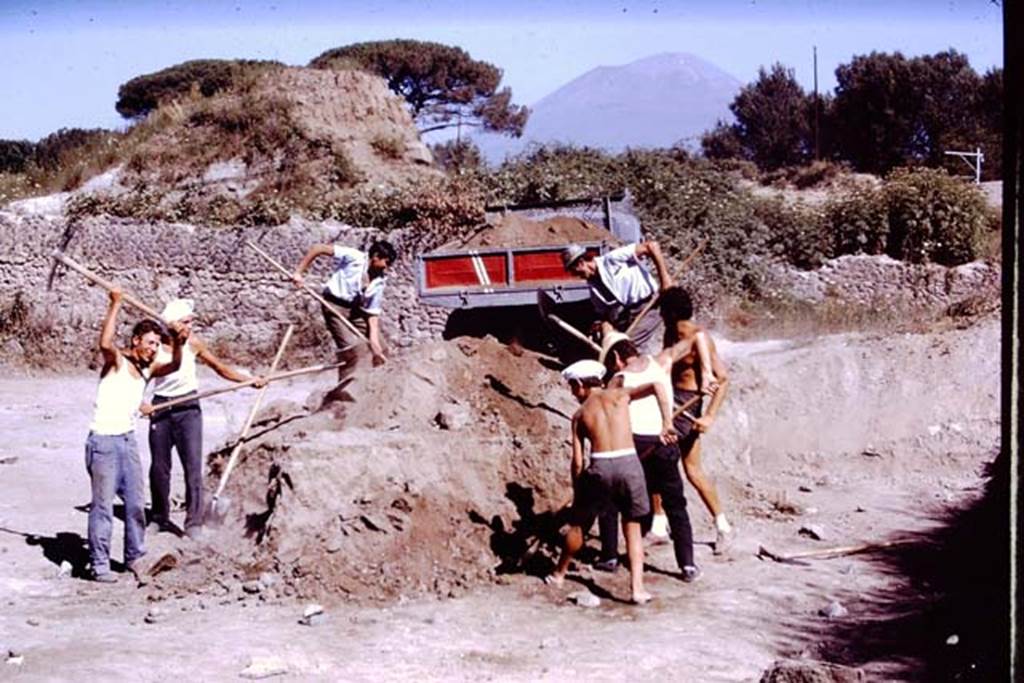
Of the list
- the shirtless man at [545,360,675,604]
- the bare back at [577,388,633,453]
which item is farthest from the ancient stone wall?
the bare back at [577,388,633,453]

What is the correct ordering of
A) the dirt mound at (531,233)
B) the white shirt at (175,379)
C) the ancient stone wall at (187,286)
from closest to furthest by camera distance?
1. the white shirt at (175,379)
2. the dirt mound at (531,233)
3. the ancient stone wall at (187,286)

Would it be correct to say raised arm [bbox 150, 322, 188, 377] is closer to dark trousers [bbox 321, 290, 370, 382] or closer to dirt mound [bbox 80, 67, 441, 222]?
dark trousers [bbox 321, 290, 370, 382]

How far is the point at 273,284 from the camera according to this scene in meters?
16.8

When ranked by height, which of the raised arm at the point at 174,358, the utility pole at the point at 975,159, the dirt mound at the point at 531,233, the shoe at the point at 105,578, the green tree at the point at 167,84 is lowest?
the shoe at the point at 105,578

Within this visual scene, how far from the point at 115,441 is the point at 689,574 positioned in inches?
143

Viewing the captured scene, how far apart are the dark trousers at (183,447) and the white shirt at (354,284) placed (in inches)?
74.5

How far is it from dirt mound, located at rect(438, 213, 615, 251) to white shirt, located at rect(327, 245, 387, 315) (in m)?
1.70

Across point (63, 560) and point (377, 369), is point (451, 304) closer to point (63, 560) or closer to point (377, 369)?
point (377, 369)

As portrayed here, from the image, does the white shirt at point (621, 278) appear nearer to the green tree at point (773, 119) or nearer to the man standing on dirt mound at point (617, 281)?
the man standing on dirt mound at point (617, 281)

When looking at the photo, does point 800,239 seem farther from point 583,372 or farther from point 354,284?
point 583,372

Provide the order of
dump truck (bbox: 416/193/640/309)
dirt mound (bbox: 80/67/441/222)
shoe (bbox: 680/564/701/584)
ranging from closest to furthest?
shoe (bbox: 680/564/701/584)
dump truck (bbox: 416/193/640/309)
dirt mound (bbox: 80/67/441/222)

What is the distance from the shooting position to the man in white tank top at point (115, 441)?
25.3 ft

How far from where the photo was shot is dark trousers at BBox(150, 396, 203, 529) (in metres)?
8.49

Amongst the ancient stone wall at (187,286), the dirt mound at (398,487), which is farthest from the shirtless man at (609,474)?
the ancient stone wall at (187,286)
